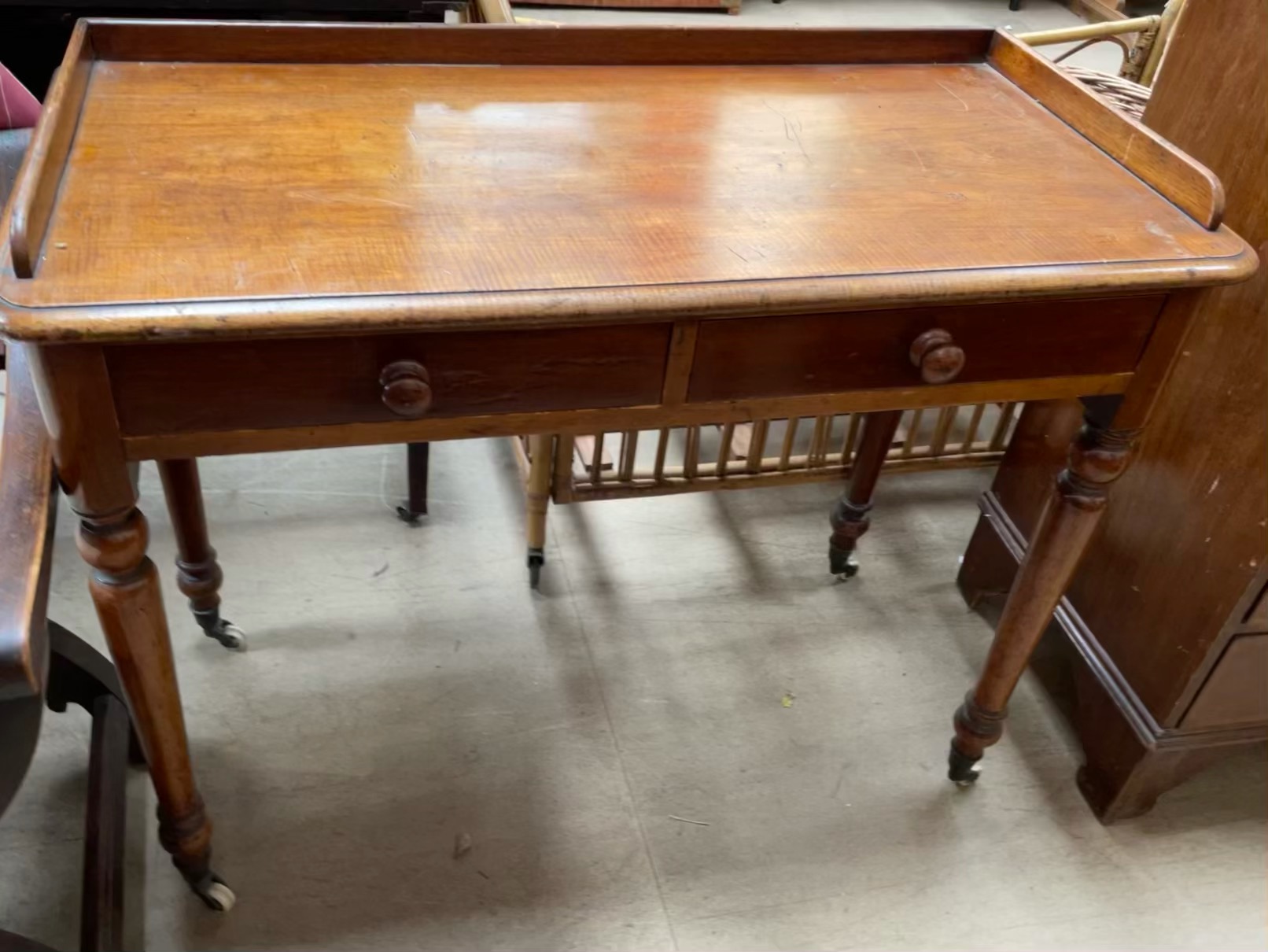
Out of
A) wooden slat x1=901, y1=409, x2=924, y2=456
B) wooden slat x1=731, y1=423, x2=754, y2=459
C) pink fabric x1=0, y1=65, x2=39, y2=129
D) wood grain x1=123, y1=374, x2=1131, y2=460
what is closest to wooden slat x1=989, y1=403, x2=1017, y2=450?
wooden slat x1=901, y1=409, x2=924, y2=456

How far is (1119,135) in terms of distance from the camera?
1123mm

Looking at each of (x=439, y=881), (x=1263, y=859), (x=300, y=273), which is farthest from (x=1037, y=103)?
(x=439, y=881)

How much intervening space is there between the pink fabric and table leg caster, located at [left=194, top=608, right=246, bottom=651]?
2.26ft

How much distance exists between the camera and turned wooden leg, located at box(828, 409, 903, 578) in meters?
1.66

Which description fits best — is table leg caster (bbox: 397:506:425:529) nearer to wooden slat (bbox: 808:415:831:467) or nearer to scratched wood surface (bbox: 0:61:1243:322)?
wooden slat (bbox: 808:415:831:467)

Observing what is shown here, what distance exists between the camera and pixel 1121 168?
1110 mm

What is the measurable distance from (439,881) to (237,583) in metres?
0.65

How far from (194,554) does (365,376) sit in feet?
2.49

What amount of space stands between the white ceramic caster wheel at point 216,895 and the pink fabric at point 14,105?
95 centimetres

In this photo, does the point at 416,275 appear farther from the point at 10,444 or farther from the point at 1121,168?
the point at 1121,168

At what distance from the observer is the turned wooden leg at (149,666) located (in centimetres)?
90

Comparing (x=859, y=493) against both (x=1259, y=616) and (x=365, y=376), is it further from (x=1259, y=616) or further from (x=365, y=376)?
(x=365, y=376)

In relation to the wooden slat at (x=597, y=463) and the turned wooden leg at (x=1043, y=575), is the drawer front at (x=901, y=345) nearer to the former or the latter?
the turned wooden leg at (x=1043, y=575)

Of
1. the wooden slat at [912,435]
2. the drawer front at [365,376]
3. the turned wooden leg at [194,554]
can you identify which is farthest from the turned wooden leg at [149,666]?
→ the wooden slat at [912,435]
